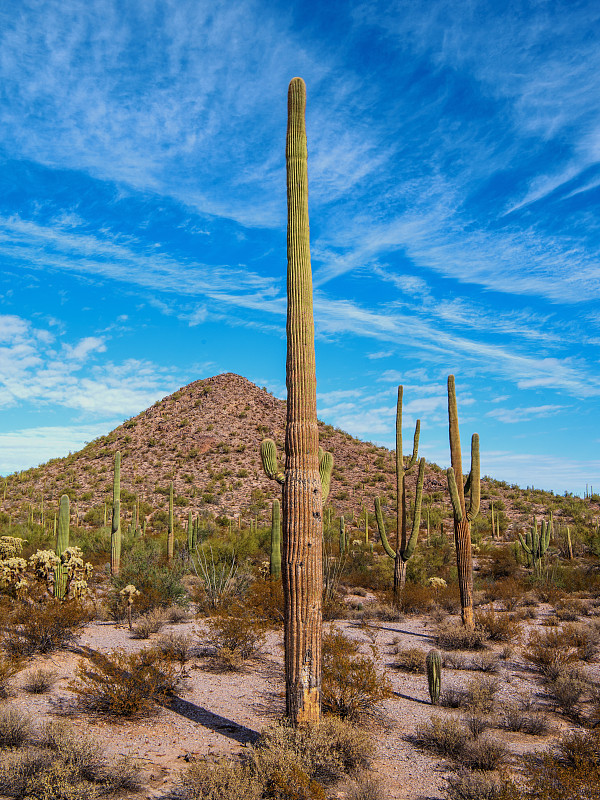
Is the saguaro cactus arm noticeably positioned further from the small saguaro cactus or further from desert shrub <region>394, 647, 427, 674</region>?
desert shrub <region>394, 647, 427, 674</region>

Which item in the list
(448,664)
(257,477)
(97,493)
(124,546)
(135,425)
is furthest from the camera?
(135,425)

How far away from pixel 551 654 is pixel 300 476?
270 inches

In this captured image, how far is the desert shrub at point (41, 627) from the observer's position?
1037 cm

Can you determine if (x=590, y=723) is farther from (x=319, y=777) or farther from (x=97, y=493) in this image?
(x=97, y=493)

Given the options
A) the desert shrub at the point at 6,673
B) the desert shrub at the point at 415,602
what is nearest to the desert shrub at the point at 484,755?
the desert shrub at the point at 6,673

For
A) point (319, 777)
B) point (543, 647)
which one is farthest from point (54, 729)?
point (543, 647)

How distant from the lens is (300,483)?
7.04 m

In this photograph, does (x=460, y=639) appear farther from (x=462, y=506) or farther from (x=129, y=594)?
(x=129, y=594)

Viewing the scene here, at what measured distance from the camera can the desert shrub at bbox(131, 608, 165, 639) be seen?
12641 millimetres

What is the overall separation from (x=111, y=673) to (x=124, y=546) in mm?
16538

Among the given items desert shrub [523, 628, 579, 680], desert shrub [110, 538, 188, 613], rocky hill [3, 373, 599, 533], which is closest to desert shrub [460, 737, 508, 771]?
desert shrub [523, 628, 579, 680]

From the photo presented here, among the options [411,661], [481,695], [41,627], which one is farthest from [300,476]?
[41,627]

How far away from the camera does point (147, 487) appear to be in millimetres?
43500

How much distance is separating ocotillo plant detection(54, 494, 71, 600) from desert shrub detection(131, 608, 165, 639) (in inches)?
69.4
